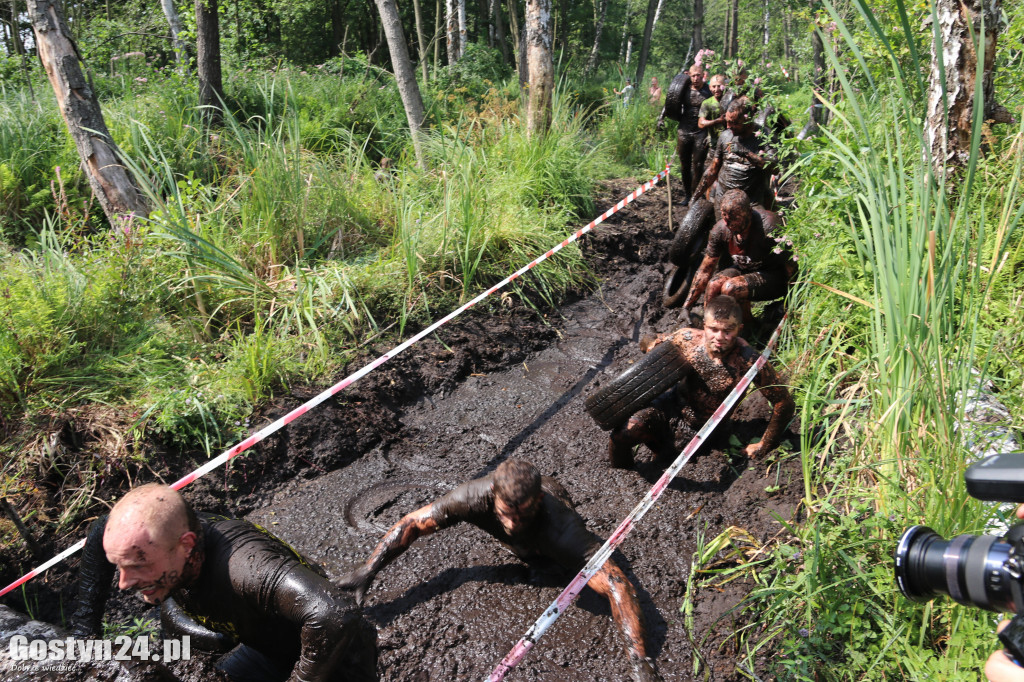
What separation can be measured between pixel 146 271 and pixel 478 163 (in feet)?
11.0

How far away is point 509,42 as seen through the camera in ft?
70.2

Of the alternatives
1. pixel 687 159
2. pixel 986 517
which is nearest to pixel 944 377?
pixel 986 517

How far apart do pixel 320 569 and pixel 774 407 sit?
2.58 m

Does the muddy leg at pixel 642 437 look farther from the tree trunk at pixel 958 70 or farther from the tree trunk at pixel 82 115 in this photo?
the tree trunk at pixel 82 115

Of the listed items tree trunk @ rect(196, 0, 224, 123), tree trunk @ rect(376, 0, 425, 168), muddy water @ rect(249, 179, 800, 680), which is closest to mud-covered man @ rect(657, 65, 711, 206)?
tree trunk @ rect(376, 0, 425, 168)

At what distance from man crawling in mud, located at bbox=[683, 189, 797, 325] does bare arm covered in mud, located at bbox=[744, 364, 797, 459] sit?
1.09 m

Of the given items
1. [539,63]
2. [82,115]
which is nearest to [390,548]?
[82,115]

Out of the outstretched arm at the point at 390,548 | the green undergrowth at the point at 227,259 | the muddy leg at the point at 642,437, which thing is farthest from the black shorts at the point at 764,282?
the outstretched arm at the point at 390,548

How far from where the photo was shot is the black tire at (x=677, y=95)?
7.42 metres

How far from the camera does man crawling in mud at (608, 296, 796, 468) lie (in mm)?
3619

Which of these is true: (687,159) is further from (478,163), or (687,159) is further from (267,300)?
(267,300)

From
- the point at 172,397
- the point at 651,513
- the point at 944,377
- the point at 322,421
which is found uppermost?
the point at 944,377

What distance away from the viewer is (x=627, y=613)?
2.75 meters

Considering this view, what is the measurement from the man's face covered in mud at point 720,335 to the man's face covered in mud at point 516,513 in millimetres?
1432
